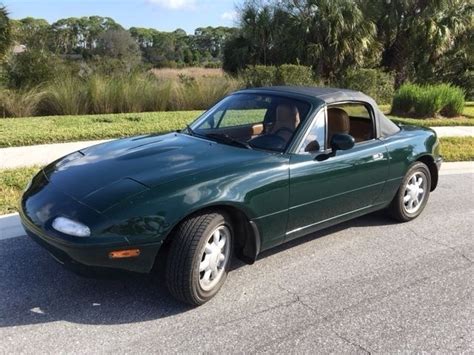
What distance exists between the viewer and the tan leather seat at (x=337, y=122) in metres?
4.68

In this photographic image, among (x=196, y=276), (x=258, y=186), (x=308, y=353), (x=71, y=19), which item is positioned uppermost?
(x=71, y=19)

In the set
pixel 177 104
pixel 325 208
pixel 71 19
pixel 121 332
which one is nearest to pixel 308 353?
pixel 121 332

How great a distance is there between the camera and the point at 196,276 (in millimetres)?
3383

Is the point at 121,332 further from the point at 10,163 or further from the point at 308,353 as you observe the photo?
the point at 10,163

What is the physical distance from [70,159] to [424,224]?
3.74 meters

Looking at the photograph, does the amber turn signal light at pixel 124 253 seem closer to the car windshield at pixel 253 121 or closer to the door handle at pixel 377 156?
the car windshield at pixel 253 121

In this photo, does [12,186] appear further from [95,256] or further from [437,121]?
[437,121]

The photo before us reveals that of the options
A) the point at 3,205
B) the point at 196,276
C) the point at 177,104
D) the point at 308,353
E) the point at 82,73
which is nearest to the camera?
the point at 308,353

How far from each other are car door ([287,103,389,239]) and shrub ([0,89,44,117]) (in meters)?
8.55

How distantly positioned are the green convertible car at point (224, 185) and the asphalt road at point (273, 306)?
276 mm

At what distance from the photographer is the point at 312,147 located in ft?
14.2

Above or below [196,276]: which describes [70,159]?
above

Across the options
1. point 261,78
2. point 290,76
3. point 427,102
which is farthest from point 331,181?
point 290,76

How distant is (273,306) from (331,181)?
4.22 ft
